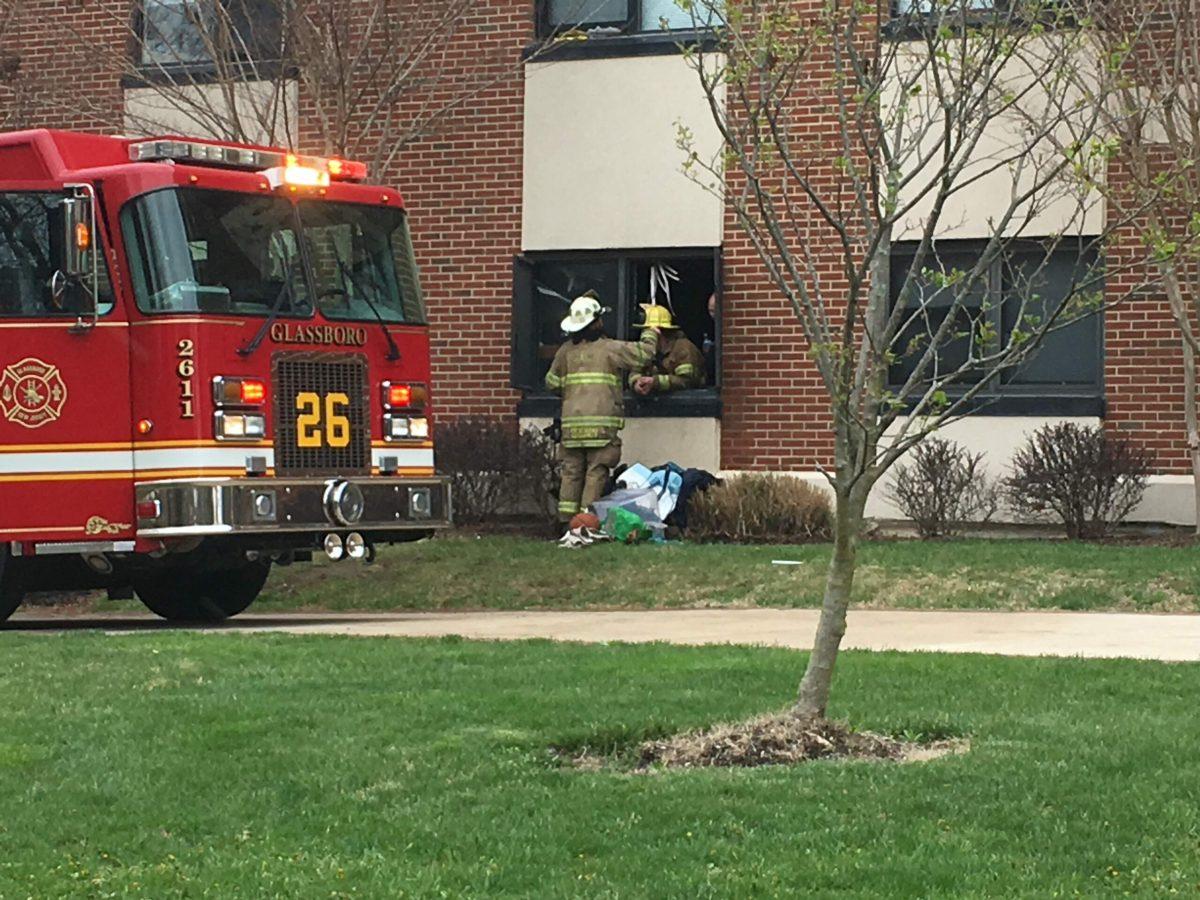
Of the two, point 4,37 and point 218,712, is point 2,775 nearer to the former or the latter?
→ point 218,712

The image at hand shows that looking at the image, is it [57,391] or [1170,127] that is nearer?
[57,391]

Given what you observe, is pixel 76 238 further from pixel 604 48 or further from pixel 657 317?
pixel 604 48

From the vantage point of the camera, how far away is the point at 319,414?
560 inches

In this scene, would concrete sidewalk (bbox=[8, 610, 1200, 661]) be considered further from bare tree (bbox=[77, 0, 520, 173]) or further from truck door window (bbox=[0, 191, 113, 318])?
bare tree (bbox=[77, 0, 520, 173])

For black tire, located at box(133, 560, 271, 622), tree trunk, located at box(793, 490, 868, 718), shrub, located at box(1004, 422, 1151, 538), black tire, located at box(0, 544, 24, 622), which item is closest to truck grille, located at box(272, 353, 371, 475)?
black tire, located at box(133, 560, 271, 622)

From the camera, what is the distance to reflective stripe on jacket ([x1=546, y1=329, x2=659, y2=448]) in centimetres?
1823

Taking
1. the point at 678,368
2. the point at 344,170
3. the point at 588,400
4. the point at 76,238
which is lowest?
the point at 588,400

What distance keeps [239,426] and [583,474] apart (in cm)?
520

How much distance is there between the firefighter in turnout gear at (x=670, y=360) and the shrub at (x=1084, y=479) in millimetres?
3206

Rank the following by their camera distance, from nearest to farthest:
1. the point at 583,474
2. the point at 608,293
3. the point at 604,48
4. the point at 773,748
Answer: the point at 773,748 → the point at 583,474 → the point at 604,48 → the point at 608,293

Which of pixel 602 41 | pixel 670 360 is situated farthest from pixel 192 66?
pixel 670 360

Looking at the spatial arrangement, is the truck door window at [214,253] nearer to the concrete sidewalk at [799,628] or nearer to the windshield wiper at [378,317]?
the windshield wiper at [378,317]

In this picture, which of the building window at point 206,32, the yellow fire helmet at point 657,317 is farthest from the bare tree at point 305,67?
the yellow fire helmet at point 657,317

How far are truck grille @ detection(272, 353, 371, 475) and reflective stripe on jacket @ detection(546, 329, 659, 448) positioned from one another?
3941 millimetres
